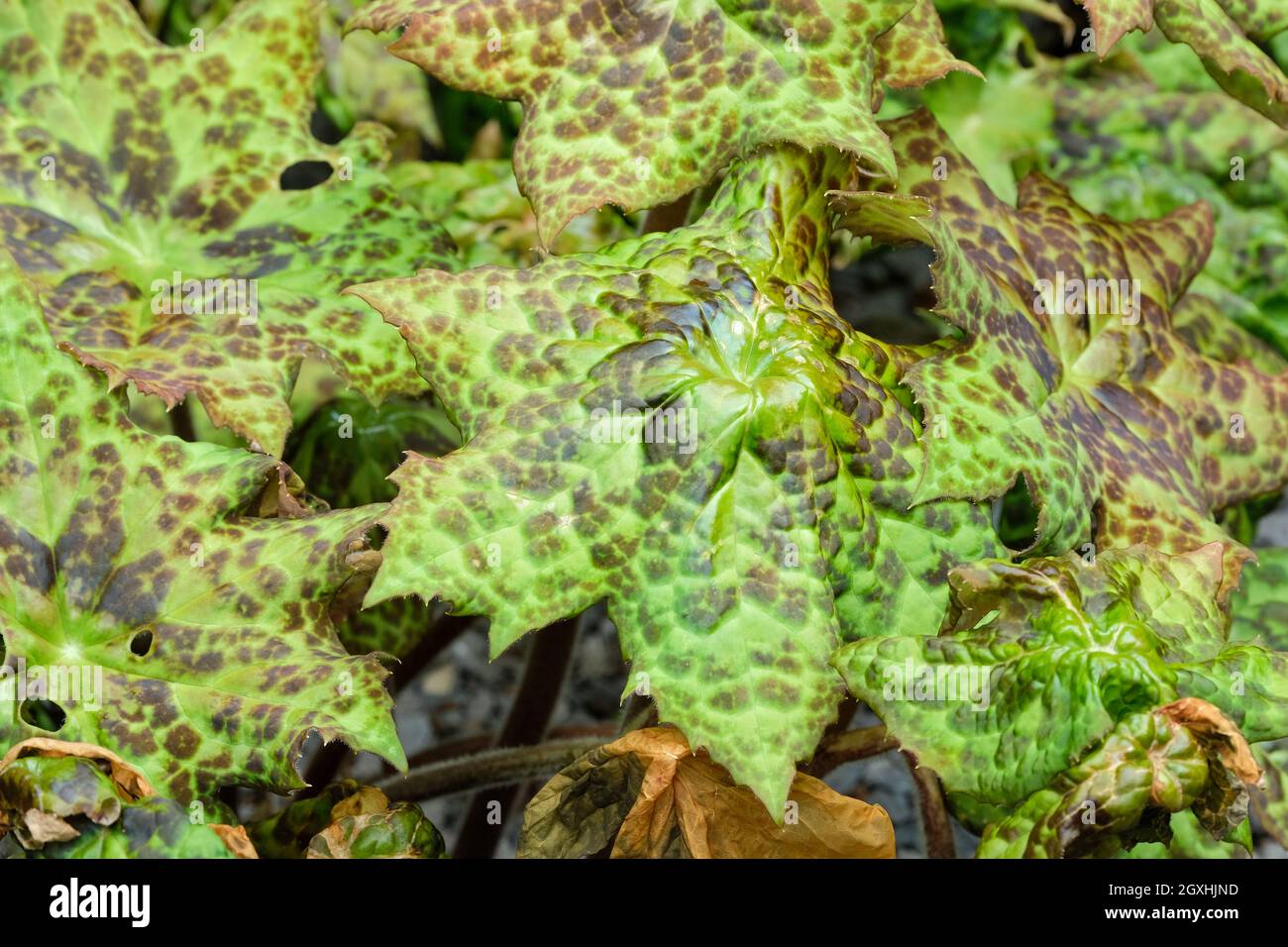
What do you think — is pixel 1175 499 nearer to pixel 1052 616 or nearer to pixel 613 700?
pixel 1052 616

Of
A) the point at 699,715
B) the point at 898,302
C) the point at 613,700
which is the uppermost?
the point at 699,715

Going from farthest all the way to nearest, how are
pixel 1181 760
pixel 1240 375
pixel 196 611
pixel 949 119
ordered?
pixel 949 119 → pixel 1240 375 → pixel 196 611 → pixel 1181 760

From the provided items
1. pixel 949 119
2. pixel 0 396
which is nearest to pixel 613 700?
pixel 949 119

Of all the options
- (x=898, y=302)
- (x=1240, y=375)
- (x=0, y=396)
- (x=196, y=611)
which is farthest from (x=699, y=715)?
(x=898, y=302)

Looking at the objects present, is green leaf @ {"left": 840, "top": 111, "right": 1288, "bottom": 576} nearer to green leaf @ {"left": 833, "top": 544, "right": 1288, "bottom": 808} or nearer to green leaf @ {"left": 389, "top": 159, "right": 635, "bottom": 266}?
green leaf @ {"left": 833, "top": 544, "right": 1288, "bottom": 808}

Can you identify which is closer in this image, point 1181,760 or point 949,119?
point 1181,760

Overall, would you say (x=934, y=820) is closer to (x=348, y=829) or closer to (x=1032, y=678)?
(x=1032, y=678)

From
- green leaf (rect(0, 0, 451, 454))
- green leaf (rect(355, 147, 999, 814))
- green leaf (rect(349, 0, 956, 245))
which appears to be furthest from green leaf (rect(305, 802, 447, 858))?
green leaf (rect(349, 0, 956, 245))

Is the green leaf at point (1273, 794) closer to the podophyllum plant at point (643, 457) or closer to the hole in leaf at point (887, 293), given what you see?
the podophyllum plant at point (643, 457)

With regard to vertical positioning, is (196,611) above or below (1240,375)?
below

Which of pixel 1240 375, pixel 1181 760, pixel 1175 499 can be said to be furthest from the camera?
pixel 1240 375
